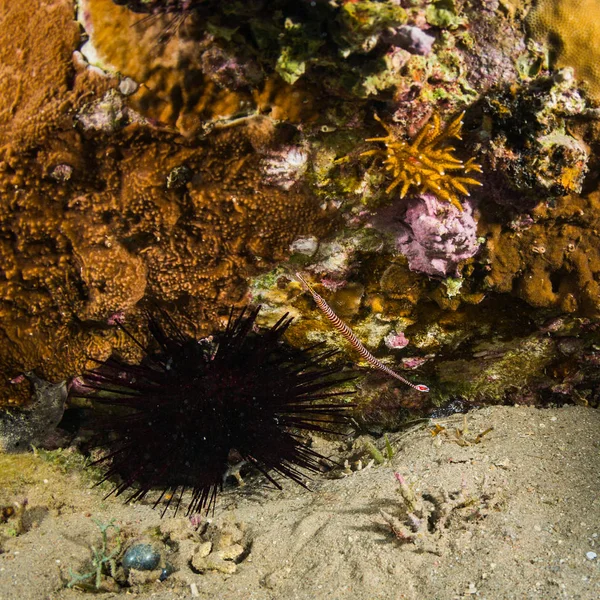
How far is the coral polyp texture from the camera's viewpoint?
2646 mm

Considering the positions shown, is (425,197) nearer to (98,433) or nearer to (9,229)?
(9,229)

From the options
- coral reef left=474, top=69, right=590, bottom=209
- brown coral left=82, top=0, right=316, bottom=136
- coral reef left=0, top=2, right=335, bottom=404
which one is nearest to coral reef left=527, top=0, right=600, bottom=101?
coral reef left=474, top=69, right=590, bottom=209

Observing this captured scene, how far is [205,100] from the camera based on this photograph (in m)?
2.50

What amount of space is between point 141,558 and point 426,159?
3.22 m

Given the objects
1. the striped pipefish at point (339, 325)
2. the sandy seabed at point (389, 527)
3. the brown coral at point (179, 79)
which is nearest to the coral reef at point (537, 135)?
the brown coral at point (179, 79)

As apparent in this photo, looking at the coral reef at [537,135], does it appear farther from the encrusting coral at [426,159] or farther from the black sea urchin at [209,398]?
the black sea urchin at [209,398]

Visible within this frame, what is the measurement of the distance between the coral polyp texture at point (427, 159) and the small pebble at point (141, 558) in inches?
116

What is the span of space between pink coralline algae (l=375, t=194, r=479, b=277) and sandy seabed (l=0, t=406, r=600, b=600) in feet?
4.97

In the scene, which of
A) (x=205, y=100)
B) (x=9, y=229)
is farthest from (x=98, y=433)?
(x=205, y=100)

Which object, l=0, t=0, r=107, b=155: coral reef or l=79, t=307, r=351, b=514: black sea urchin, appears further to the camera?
l=79, t=307, r=351, b=514: black sea urchin

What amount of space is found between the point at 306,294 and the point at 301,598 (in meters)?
1.92

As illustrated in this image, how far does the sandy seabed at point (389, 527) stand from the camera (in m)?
2.83

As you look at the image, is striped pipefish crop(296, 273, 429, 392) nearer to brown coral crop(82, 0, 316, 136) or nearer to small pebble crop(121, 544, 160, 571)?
brown coral crop(82, 0, 316, 136)

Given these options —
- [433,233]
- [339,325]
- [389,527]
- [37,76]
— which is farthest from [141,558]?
[37,76]
